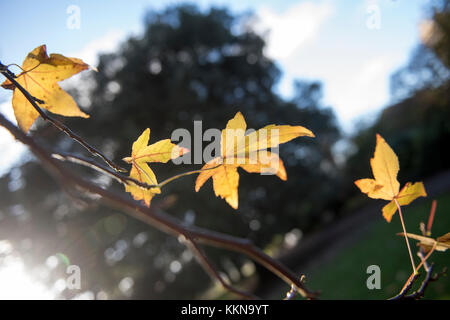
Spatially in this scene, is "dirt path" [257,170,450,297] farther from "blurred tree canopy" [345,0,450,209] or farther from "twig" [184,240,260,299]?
"twig" [184,240,260,299]

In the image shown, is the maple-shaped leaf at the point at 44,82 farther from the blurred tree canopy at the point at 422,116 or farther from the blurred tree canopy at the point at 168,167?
the blurred tree canopy at the point at 422,116

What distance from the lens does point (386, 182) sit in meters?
0.25

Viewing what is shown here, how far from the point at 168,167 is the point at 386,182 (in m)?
4.38

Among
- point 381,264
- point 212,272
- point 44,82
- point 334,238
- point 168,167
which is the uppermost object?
point 168,167

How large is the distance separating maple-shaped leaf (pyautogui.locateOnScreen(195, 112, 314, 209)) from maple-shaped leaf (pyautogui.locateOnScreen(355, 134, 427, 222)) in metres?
0.08

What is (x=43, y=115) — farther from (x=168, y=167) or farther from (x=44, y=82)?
(x=168, y=167)

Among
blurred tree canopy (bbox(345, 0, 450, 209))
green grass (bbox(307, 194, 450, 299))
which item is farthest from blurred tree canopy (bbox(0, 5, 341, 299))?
blurred tree canopy (bbox(345, 0, 450, 209))

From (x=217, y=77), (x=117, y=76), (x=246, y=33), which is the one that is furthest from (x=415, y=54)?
(x=117, y=76)

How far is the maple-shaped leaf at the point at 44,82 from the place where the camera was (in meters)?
0.24

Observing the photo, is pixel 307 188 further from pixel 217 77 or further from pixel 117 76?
pixel 117 76

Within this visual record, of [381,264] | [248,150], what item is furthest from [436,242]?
[381,264]

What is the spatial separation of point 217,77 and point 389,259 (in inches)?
158

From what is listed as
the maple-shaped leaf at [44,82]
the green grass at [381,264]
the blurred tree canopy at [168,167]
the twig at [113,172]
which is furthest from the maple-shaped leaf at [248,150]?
the blurred tree canopy at [168,167]
